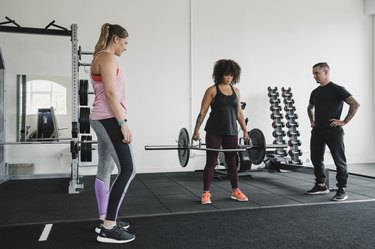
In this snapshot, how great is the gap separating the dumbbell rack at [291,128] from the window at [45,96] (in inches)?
126

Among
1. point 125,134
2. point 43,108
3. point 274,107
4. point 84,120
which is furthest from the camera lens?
point 274,107

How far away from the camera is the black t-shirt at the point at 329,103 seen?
3006 millimetres

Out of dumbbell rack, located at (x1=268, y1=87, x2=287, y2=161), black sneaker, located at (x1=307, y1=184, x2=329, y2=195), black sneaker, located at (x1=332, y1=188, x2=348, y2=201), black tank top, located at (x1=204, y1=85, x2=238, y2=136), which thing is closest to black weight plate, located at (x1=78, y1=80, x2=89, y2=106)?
black tank top, located at (x1=204, y1=85, x2=238, y2=136)

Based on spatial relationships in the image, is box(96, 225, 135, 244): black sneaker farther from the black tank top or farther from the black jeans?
the black jeans

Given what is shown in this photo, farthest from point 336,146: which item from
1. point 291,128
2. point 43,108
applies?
point 43,108

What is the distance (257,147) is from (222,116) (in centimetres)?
54

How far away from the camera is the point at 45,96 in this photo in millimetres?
4551

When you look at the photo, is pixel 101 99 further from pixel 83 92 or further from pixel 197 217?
pixel 83 92

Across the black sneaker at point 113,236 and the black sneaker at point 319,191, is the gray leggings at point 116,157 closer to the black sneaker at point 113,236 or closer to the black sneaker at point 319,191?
the black sneaker at point 113,236

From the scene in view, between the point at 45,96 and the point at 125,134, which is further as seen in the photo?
the point at 45,96

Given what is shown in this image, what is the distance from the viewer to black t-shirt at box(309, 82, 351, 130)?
3.01 meters

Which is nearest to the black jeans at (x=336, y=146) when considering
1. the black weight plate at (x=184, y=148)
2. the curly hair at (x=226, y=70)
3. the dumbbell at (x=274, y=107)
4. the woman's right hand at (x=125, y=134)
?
the curly hair at (x=226, y=70)

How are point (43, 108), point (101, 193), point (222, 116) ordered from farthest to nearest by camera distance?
point (43, 108) < point (222, 116) < point (101, 193)

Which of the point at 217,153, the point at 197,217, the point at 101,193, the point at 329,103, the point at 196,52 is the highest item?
the point at 196,52
